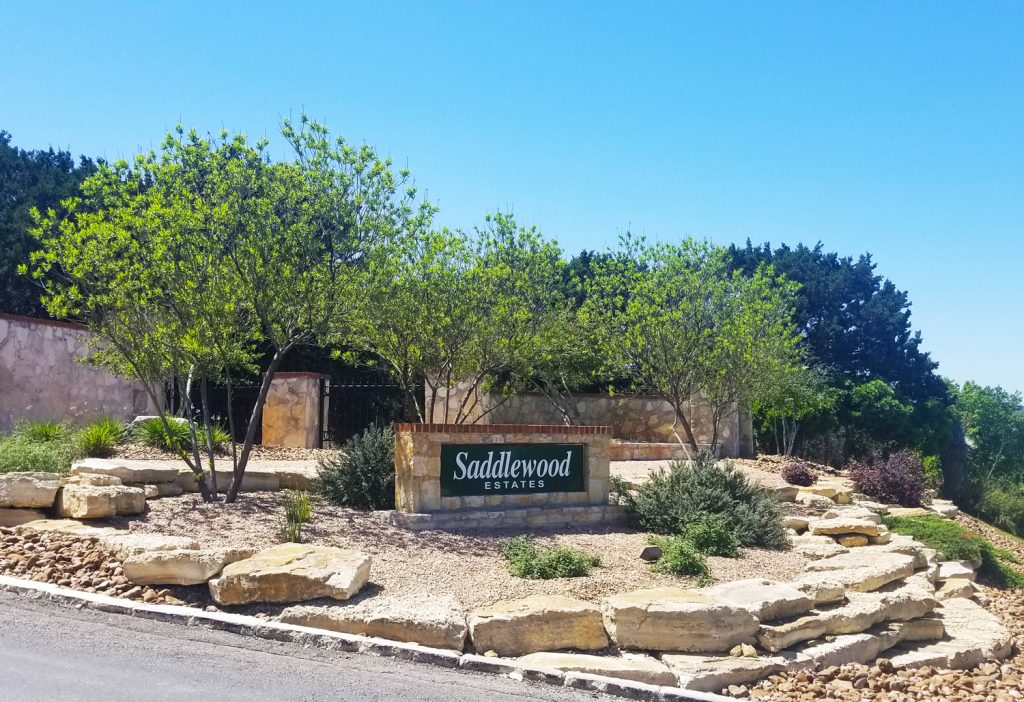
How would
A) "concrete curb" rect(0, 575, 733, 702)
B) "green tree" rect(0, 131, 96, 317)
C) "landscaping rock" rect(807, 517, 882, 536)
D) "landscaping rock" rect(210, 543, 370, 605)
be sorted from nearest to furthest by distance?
"concrete curb" rect(0, 575, 733, 702), "landscaping rock" rect(210, 543, 370, 605), "landscaping rock" rect(807, 517, 882, 536), "green tree" rect(0, 131, 96, 317)

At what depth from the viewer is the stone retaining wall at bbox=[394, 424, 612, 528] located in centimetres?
1081

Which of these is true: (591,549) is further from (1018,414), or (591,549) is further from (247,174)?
(1018,414)

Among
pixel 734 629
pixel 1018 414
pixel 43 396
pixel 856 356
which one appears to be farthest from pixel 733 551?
pixel 1018 414

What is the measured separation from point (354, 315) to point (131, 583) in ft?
17.5

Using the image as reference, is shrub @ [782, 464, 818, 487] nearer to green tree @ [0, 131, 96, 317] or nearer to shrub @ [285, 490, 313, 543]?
shrub @ [285, 490, 313, 543]

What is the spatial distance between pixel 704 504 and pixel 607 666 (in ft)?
17.7

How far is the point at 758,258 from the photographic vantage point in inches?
1435

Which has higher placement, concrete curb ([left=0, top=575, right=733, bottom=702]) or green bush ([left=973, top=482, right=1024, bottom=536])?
concrete curb ([left=0, top=575, right=733, bottom=702])

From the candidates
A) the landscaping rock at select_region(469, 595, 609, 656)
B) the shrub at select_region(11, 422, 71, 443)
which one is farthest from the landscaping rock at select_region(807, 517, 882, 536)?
the shrub at select_region(11, 422, 71, 443)

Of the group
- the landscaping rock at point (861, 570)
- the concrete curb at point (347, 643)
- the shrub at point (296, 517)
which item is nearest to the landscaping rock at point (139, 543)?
the concrete curb at point (347, 643)

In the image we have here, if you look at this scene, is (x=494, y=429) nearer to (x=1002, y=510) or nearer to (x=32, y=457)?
(x=32, y=457)

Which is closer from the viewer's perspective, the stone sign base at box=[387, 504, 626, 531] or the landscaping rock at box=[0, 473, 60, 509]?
the landscaping rock at box=[0, 473, 60, 509]

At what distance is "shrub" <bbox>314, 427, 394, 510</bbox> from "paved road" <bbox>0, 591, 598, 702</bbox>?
445 cm

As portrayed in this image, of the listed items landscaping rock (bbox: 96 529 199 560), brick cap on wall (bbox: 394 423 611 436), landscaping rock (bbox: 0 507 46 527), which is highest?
brick cap on wall (bbox: 394 423 611 436)
